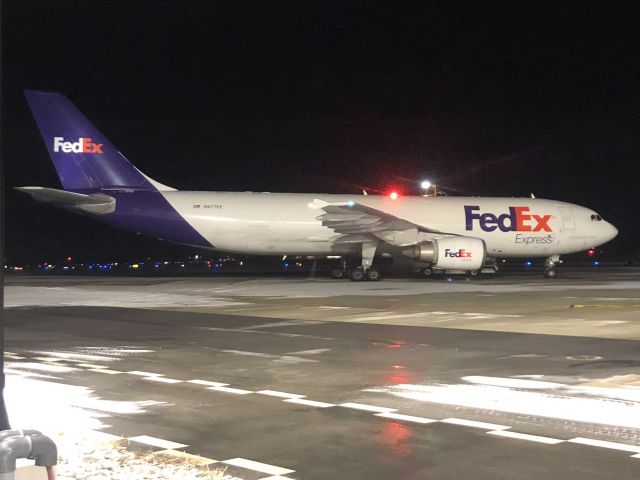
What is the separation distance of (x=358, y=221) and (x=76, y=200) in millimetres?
12325

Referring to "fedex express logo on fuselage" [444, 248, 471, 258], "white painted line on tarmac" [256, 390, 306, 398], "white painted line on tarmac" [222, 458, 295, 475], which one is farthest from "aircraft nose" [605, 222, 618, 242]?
"white painted line on tarmac" [222, 458, 295, 475]

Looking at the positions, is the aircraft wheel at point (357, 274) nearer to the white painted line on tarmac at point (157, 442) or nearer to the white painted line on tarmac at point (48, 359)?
the white painted line on tarmac at point (48, 359)

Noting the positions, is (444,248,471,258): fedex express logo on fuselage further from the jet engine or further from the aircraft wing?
the aircraft wing

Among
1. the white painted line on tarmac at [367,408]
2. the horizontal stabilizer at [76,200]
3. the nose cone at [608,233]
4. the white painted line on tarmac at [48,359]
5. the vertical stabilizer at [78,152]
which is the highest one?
the vertical stabilizer at [78,152]

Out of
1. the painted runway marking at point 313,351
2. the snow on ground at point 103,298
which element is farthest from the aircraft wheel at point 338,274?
the painted runway marking at point 313,351

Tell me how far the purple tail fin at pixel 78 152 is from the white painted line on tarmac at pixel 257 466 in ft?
99.9

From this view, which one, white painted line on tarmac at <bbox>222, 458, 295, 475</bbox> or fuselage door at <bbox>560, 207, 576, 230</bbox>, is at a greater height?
fuselage door at <bbox>560, 207, 576, 230</bbox>

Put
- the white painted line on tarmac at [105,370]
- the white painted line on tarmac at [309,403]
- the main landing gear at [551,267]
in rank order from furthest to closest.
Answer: the main landing gear at [551,267]
the white painted line on tarmac at [105,370]
the white painted line on tarmac at [309,403]

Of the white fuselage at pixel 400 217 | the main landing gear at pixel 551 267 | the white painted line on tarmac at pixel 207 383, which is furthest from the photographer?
the main landing gear at pixel 551 267

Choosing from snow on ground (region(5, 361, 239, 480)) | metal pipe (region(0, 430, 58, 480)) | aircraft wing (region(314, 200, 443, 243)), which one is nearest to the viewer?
metal pipe (region(0, 430, 58, 480))

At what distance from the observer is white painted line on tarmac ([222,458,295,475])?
6328 mm

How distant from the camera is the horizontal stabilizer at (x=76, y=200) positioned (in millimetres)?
32875

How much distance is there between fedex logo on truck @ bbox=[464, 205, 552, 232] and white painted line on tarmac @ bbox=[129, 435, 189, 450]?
32387 mm

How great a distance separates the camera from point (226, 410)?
8758 mm
